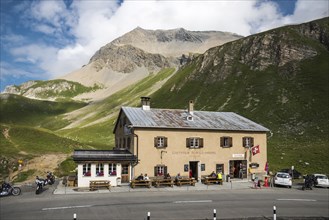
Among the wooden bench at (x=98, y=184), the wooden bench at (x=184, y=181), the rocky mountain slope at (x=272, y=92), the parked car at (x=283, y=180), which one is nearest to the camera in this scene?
the wooden bench at (x=98, y=184)

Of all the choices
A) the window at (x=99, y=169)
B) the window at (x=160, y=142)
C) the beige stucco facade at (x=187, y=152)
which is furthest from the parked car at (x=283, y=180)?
the window at (x=99, y=169)

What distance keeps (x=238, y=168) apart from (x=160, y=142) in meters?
12.9

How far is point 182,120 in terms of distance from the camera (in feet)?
152

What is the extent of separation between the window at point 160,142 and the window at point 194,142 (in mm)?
3238

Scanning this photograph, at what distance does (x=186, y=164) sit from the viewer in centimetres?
4362

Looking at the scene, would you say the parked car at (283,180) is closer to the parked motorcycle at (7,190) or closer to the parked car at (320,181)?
the parked car at (320,181)

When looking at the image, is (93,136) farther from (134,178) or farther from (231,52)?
(134,178)

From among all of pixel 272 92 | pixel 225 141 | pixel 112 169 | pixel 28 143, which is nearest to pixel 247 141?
pixel 225 141

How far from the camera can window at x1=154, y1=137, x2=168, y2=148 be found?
4216 centimetres

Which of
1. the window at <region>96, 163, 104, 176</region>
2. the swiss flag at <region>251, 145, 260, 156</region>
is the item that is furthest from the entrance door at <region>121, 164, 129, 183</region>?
the swiss flag at <region>251, 145, 260, 156</region>

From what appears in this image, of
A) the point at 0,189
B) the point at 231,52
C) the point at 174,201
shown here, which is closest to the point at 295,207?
the point at 174,201

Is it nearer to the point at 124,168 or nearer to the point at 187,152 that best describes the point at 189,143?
the point at 187,152

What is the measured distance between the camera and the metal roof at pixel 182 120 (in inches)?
1697

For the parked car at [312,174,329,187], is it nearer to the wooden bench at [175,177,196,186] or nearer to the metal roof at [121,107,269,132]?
the metal roof at [121,107,269,132]
